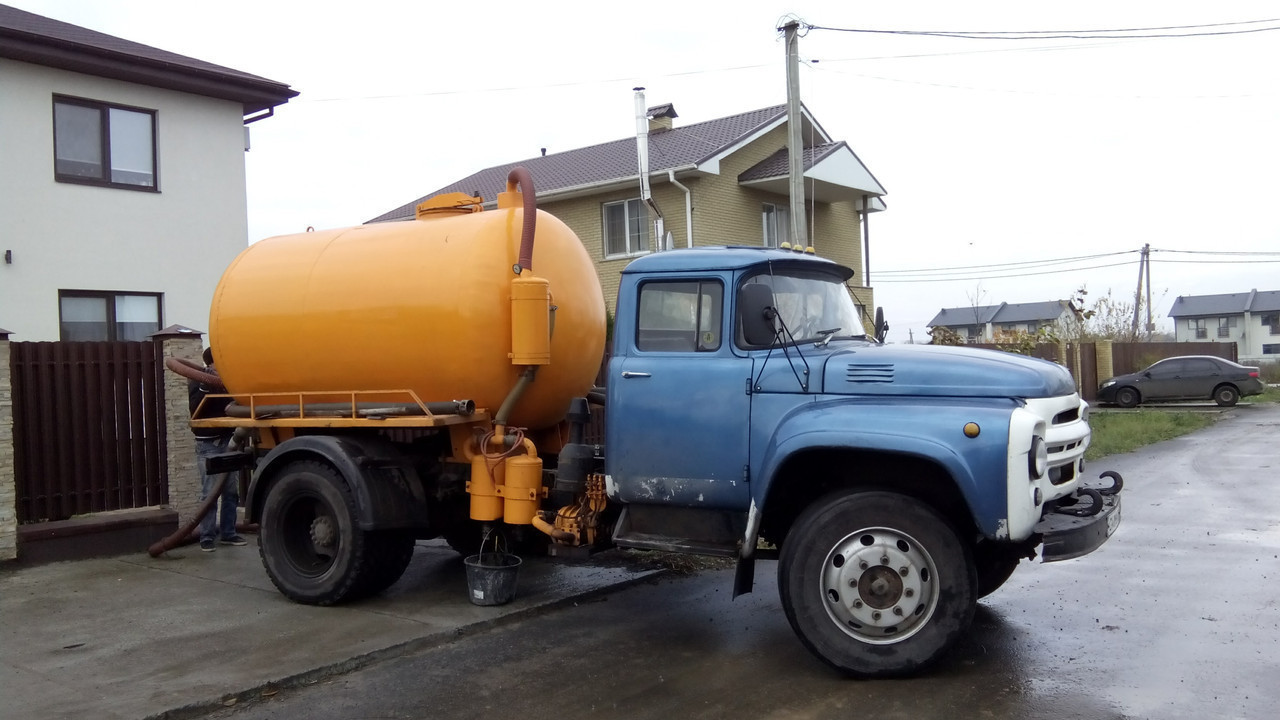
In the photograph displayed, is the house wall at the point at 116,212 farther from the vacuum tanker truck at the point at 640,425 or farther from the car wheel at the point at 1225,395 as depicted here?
the car wheel at the point at 1225,395

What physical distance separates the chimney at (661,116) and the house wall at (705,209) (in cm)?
349

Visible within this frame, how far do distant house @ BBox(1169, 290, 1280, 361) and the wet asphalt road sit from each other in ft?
296

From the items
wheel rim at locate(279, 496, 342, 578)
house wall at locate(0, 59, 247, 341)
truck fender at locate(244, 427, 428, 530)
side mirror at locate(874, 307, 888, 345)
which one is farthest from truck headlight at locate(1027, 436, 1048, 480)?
house wall at locate(0, 59, 247, 341)

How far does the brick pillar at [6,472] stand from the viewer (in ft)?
27.6

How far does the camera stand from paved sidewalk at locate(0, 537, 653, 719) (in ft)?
18.1

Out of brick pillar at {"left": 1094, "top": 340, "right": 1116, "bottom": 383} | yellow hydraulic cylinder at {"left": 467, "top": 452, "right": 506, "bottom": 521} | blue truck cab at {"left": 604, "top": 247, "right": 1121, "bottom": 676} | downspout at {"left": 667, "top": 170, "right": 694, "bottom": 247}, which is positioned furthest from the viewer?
brick pillar at {"left": 1094, "top": 340, "right": 1116, "bottom": 383}

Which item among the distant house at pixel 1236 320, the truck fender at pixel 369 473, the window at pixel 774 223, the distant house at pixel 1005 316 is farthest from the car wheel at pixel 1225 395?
the distant house at pixel 1236 320

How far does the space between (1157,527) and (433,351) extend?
24.5 feet

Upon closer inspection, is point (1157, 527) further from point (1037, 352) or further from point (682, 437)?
point (1037, 352)

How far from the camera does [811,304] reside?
21.1ft

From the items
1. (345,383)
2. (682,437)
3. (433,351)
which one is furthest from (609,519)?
(345,383)

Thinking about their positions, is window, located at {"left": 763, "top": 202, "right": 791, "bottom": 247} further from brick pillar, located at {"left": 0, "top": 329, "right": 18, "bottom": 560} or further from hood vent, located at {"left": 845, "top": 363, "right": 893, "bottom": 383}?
hood vent, located at {"left": 845, "top": 363, "right": 893, "bottom": 383}

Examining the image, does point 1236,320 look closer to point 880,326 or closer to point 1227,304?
point 1227,304

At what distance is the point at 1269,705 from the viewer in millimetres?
4832
